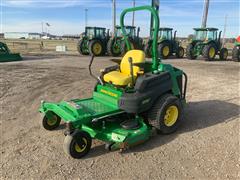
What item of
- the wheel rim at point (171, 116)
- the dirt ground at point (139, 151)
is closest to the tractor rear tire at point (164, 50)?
the dirt ground at point (139, 151)

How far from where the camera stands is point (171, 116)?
15.1ft

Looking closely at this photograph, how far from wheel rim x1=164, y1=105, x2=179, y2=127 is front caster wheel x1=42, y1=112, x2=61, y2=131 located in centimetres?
198

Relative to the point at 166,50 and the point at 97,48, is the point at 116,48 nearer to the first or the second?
the point at 97,48

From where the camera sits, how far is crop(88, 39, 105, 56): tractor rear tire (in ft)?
58.4

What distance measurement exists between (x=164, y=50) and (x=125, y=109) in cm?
1367

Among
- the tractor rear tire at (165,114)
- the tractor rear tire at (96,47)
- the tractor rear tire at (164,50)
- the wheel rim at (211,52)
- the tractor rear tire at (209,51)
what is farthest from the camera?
the tractor rear tire at (96,47)

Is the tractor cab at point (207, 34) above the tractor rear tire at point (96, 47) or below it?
above

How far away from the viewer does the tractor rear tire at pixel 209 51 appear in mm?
16078

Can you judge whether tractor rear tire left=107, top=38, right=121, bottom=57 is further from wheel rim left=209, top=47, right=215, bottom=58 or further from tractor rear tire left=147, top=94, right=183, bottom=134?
tractor rear tire left=147, top=94, right=183, bottom=134

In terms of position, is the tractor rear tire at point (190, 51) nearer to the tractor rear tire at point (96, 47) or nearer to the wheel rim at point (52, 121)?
the tractor rear tire at point (96, 47)

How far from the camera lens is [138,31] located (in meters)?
17.6

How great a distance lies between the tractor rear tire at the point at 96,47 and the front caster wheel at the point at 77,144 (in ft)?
47.0

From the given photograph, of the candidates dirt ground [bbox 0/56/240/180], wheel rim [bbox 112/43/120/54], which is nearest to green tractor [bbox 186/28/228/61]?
wheel rim [bbox 112/43/120/54]

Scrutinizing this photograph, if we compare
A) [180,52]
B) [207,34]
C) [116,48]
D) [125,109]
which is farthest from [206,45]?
[125,109]
